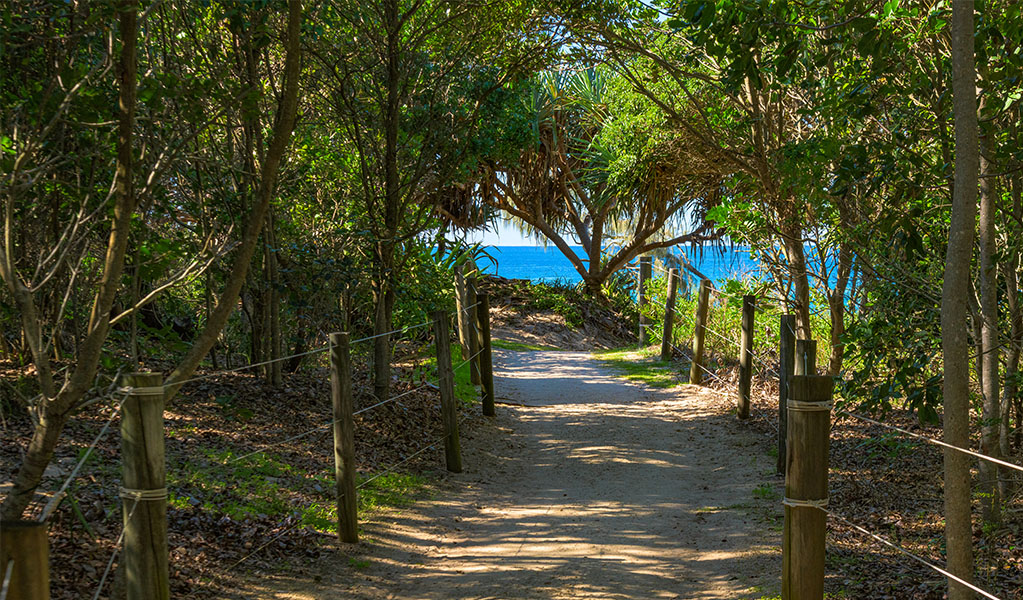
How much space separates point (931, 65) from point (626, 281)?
13505mm

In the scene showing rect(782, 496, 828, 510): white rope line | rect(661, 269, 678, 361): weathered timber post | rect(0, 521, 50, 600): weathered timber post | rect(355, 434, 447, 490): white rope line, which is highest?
rect(661, 269, 678, 361): weathered timber post

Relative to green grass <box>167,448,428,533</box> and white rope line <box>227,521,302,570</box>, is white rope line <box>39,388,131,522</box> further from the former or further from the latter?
green grass <box>167,448,428,533</box>

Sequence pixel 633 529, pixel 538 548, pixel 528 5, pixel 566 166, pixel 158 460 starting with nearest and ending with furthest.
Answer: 1. pixel 158 460
2. pixel 538 548
3. pixel 633 529
4. pixel 528 5
5. pixel 566 166

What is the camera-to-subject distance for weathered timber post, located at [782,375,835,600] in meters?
3.66

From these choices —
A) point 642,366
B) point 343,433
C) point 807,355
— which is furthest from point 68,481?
point 642,366

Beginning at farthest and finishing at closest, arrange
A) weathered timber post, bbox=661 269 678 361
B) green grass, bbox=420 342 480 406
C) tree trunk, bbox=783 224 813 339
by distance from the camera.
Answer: weathered timber post, bbox=661 269 678 361, green grass, bbox=420 342 480 406, tree trunk, bbox=783 224 813 339

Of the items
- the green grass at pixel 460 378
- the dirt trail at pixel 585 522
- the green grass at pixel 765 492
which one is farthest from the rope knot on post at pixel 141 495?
the green grass at pixel 460 378

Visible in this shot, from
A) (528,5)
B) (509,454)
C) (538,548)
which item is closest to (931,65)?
(528,5)

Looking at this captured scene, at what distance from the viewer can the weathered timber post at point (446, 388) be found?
672cm

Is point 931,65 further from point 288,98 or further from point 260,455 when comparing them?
point 260,455

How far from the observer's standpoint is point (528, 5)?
23.8 feet

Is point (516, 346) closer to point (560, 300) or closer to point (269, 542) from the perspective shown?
point (560, 300)

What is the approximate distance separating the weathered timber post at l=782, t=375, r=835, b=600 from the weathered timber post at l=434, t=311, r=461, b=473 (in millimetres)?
3410

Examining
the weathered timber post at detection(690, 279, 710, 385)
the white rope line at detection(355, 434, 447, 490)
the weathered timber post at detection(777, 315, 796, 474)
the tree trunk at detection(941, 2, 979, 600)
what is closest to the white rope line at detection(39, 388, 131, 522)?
the white rope line at detection(355, 434, 447, 490)
